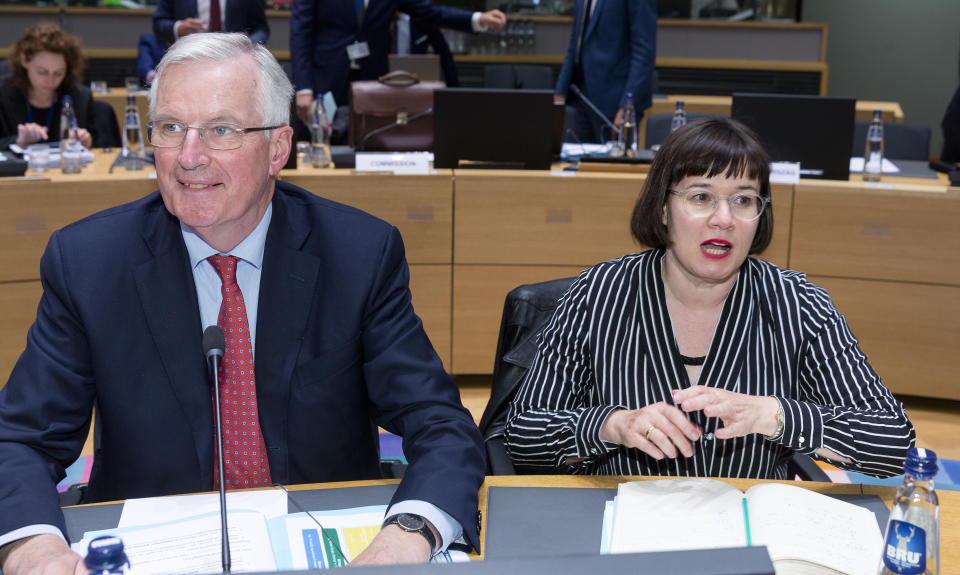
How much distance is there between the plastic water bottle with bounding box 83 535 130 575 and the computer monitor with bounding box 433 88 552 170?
269 cm

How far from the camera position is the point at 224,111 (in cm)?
147

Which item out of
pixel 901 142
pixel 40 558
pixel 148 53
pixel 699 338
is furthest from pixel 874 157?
pixel 148 53

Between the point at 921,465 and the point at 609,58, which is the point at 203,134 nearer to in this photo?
the point at 921,465

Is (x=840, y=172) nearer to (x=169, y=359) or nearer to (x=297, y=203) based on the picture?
(x=297, y=203)

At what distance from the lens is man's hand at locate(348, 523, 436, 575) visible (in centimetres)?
117

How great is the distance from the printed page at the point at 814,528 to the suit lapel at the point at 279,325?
748 mm

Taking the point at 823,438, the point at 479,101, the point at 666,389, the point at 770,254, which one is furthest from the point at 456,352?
the point at 823,438

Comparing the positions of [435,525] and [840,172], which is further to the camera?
[840,172]

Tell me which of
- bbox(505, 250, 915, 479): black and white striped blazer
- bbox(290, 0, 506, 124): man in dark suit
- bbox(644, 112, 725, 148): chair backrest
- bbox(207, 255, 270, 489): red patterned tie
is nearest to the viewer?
bbox(207, 255, 270, 489): red patterned tie

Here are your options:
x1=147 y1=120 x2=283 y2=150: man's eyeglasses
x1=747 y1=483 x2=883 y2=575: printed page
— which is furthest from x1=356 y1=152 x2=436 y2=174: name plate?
x1=747 y1=483 x2=883 y2=575: printed page

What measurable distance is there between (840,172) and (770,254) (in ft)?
1.34

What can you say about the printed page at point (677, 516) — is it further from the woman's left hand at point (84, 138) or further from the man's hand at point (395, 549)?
the woman's left hand at point (84, 138)

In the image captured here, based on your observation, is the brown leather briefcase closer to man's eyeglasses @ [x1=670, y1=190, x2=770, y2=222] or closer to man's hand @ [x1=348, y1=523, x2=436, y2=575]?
man's eyeglasses @ [x1=670, y1=190, x2=770, y2=222]

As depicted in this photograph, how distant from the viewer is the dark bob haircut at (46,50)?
13.5 feet
